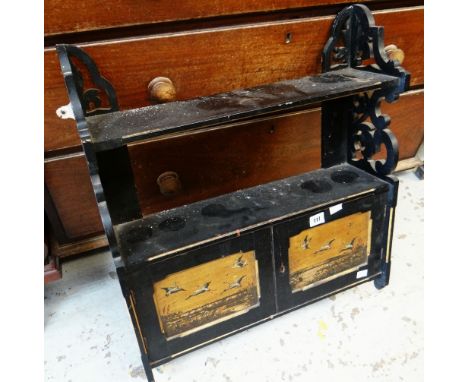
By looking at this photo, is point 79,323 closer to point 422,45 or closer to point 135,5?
point 135,5

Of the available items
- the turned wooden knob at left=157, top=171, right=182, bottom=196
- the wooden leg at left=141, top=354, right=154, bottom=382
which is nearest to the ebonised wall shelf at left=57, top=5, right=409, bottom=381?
the wooden leg at left=141, top=354, right=154, bottom=382

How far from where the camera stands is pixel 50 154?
1.18 meters

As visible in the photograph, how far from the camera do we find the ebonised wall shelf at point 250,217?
0.95 metres

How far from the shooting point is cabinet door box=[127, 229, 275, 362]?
38.1 inches

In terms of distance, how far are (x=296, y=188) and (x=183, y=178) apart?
37cm

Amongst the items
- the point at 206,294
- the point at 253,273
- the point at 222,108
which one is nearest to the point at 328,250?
the point at 253,273

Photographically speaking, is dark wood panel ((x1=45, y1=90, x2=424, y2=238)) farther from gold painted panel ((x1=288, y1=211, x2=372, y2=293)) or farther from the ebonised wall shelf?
gold painted panel ((x1=288, y1=211, x2=372, y2=293))

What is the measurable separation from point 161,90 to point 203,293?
54 cm

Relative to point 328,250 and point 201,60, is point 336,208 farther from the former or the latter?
point 201,60

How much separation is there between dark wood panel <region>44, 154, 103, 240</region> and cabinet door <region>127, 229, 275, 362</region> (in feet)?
1.56

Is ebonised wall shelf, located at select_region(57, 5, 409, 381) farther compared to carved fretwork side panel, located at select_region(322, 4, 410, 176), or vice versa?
carved fretwork side panel, located at select_region(322, 4, 410, 176)

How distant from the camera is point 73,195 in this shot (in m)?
1.29

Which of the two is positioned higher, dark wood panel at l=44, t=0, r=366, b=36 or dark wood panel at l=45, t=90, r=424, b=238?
dark wood panel at l=44, t=0, r=366, b=36

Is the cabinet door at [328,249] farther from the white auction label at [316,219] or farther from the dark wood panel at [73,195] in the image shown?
the dark wood panel at [73,195]
